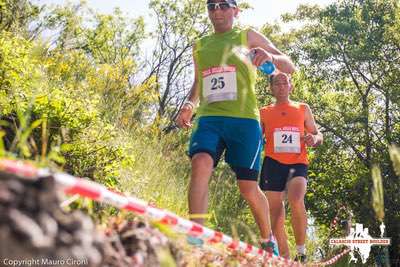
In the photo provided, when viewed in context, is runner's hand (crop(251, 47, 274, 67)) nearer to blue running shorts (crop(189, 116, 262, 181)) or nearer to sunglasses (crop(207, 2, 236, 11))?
blue running shorts (crop(189, 116, 262, 181))

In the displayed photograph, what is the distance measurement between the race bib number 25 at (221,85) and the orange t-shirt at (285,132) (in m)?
1.71

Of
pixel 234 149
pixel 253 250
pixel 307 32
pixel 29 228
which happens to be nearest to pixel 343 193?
pixel 307 32

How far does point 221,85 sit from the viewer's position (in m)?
4.02

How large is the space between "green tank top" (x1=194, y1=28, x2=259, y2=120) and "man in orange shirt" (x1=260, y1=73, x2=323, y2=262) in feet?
5.07

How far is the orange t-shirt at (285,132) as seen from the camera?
560 centimetres

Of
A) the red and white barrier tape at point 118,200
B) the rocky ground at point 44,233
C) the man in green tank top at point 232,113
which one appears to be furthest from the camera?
the man in green tank top at point 232,113

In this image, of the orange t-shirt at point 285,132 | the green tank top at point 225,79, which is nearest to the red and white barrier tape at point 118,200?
the green tank top at point 225,79

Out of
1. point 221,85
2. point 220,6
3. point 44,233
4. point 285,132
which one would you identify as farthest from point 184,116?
point 44,233

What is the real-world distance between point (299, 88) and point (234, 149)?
1396 centimetres

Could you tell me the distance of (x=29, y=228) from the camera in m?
0.94

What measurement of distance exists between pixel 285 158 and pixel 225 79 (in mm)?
1835

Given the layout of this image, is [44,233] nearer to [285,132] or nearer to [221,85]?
Result: [221,85]

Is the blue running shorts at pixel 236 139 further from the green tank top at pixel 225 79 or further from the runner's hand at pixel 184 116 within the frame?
the runner's hand at pixel 184 116

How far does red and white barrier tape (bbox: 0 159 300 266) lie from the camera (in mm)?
1225
